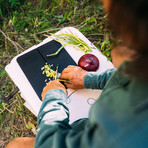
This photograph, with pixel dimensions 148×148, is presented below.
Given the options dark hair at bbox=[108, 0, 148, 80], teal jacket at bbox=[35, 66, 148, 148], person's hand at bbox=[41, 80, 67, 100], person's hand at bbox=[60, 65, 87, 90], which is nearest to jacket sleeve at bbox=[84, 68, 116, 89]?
person's hand at bbox=[60, 65, 87, 90]

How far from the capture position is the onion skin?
40.3 inches

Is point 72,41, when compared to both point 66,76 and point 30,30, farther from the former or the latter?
point 30,30

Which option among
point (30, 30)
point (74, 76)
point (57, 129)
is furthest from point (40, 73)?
point (30, 30)

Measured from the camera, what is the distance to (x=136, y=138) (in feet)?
1.22

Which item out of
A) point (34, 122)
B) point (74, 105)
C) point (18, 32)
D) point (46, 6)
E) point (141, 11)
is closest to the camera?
point (141, 11)

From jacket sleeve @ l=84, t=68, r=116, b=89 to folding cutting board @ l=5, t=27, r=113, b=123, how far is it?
0.25 feet

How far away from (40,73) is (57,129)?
0.50 metres

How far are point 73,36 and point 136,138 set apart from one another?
2.93 feet

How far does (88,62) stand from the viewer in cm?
102

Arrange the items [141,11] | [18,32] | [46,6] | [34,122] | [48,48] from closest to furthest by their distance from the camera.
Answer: [141,11] → [48,48] → [34,122] → [18,32] → [46,6]

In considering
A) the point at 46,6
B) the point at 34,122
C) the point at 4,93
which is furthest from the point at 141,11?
the point at 46,6

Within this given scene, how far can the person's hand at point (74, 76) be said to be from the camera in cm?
95

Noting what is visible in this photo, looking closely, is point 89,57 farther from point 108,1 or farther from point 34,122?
point 34,122

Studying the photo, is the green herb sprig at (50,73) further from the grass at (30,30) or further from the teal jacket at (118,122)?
the grass at (30,30)
